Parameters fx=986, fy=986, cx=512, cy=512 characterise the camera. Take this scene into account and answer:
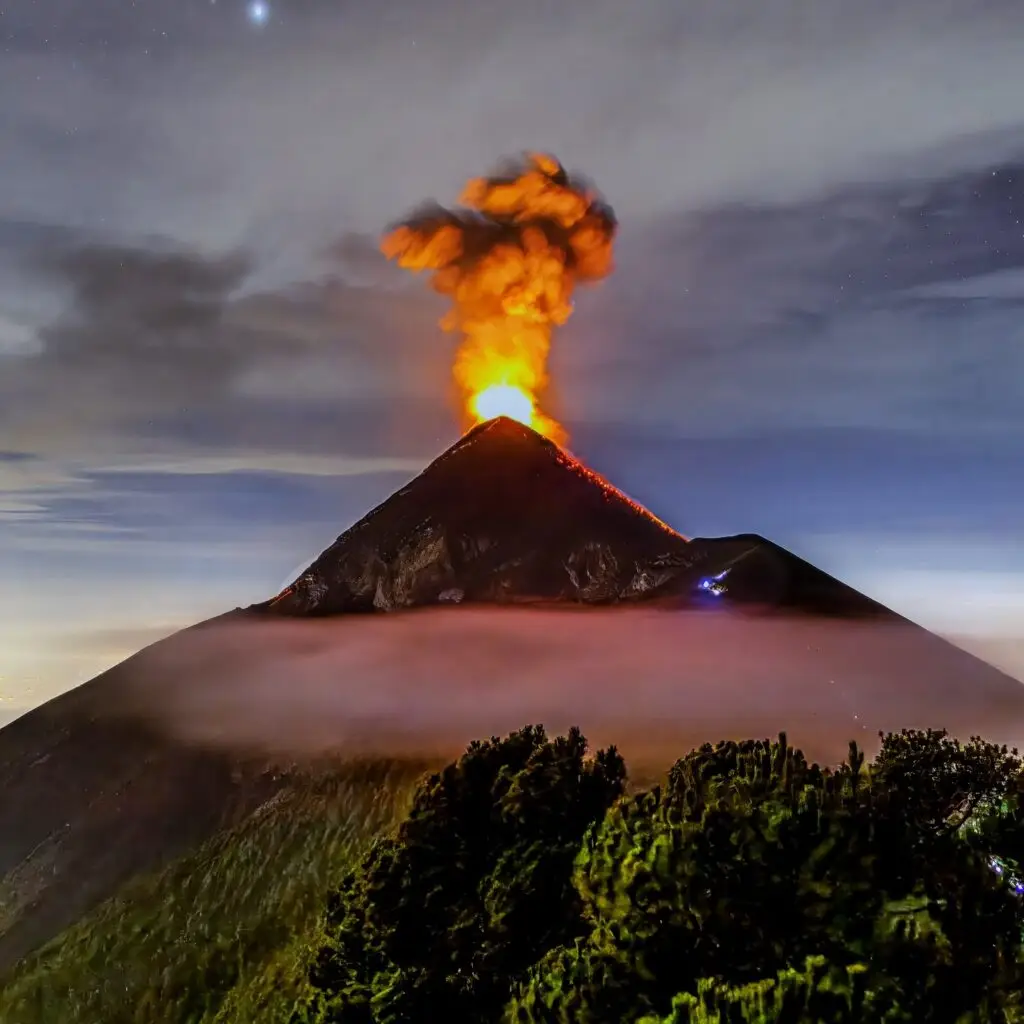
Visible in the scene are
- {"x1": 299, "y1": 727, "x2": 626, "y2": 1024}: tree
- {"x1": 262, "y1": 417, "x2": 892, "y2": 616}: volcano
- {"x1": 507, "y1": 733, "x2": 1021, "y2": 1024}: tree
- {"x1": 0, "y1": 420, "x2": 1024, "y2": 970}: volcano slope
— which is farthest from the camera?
{"x1": 262, "y1": 417, "x2": 892, "y2": 616}: volcano

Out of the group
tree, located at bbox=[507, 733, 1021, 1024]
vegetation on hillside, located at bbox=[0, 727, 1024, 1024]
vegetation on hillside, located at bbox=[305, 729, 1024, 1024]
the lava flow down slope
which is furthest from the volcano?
tree, located at bbox=[507, 733, 1021, 1024]

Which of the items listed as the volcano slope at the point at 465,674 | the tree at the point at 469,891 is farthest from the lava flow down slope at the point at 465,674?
the tree at the point at 469,891

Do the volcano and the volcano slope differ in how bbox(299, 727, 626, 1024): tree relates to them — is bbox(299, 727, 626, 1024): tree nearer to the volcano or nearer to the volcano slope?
the volcano slope

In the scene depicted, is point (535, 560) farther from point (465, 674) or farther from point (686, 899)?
point (686, 899)

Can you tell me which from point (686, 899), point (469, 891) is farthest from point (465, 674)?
point (686, 899)

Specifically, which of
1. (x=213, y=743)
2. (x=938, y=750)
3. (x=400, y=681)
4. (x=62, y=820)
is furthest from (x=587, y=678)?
(x=938, y=750)

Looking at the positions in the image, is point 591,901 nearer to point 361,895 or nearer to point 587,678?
point 361,895
